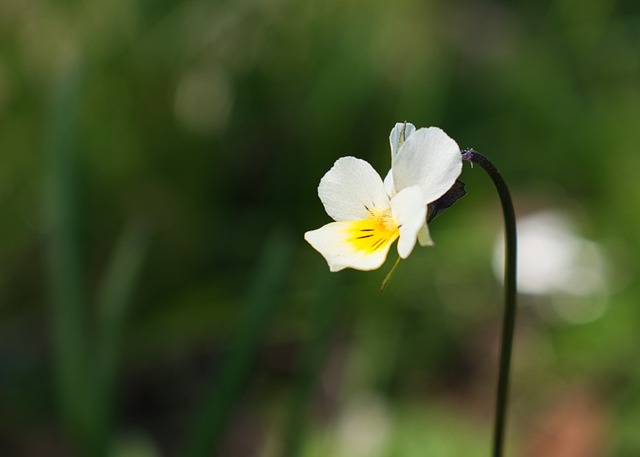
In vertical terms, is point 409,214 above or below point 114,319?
above

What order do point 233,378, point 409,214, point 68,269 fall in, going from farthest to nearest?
point 68,269 < point 233,378 < point 409,214

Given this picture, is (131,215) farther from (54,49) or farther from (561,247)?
(561,247)

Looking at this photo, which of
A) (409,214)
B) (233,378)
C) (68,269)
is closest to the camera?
(409,214)

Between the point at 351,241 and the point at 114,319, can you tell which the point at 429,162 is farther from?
the point at 114,319

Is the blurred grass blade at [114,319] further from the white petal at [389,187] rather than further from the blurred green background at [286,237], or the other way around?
the white petal at [389,187]

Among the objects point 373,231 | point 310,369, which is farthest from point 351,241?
point 310,369

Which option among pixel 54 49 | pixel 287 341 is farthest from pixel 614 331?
pixel 54 49
